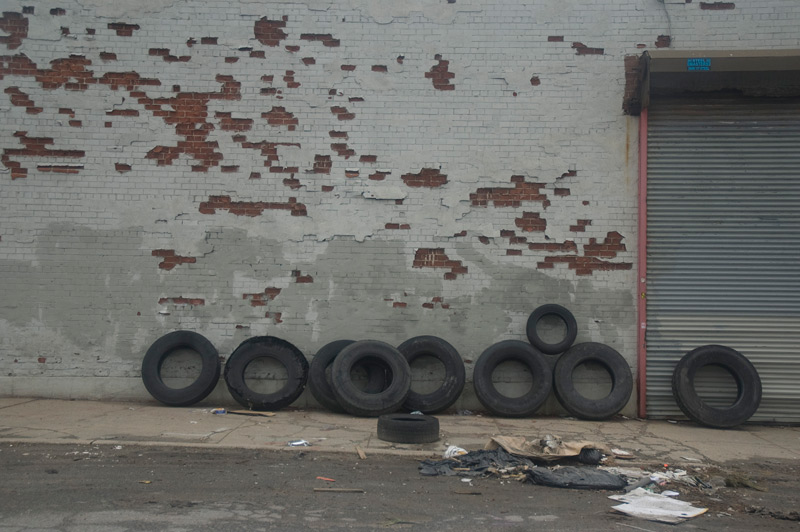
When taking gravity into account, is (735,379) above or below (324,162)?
below

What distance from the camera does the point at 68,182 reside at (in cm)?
877

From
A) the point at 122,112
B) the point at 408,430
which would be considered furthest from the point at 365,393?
the point at 122,112

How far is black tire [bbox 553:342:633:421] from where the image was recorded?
8.15 meters

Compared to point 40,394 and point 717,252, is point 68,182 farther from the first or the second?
point 717,252

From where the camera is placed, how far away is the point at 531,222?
8.70 meters

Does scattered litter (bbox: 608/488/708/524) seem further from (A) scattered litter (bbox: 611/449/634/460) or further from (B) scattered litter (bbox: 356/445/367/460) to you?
(B) scattered litter (bbox: 356/445/367/460)

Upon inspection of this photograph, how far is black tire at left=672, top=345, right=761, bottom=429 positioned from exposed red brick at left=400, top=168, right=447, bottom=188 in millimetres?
3955

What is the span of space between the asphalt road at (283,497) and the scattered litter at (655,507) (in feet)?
0.33

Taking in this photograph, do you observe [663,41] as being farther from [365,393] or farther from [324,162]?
[365,393]

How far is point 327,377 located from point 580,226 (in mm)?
3949

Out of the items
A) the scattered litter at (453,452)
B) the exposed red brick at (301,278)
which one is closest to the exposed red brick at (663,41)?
the exposed red brick at (301,278)

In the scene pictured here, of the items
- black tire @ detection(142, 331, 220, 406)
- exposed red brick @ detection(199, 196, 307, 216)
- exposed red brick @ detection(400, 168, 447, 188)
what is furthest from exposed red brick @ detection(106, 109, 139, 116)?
exposed red brick @ detection(400, 168, 447, 188)

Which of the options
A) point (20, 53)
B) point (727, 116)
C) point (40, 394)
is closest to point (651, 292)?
point (727, 116)

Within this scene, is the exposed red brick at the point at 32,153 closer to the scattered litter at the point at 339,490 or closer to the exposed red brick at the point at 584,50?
the scattered litter at the point at 339,490
